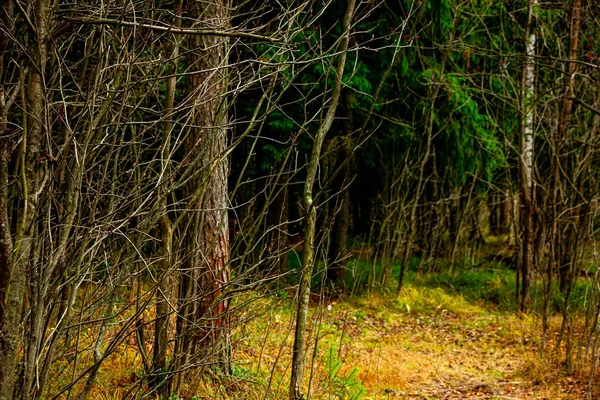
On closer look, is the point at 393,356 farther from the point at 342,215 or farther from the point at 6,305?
the point at 6,305

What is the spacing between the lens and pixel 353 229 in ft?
58.4

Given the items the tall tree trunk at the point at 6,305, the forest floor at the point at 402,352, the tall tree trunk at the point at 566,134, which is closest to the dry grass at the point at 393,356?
the forest floor at the point at 402,352

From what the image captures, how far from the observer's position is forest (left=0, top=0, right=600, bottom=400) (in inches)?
130

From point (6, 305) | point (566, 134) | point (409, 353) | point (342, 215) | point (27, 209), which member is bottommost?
point (409, 353)

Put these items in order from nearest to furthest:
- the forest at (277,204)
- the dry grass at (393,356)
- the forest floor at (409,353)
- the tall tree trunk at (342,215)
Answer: the forest at (277,204) → the dry grass at (393,356) → the forest floor at (409,353) → the tall tree trunk at (342,215)

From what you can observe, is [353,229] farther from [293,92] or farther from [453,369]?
[453,369]

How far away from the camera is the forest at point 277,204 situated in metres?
3.30

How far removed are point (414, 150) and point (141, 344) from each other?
28.7 ft

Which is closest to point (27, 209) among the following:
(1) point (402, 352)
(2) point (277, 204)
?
(1) point (402, 352)

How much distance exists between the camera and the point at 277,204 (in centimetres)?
1230

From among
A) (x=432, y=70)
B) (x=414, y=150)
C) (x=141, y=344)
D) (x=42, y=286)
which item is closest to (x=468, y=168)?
(x=414, y=150)

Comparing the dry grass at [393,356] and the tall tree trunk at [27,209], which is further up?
the tall tree trunk at [27,209]

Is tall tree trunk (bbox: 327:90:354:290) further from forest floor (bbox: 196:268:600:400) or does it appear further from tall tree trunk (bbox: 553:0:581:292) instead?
tall tree trunk (bbox: 553:0:581:292)

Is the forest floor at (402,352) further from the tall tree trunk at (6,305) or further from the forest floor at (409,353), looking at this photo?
the tall tree trunk at (6,305)
